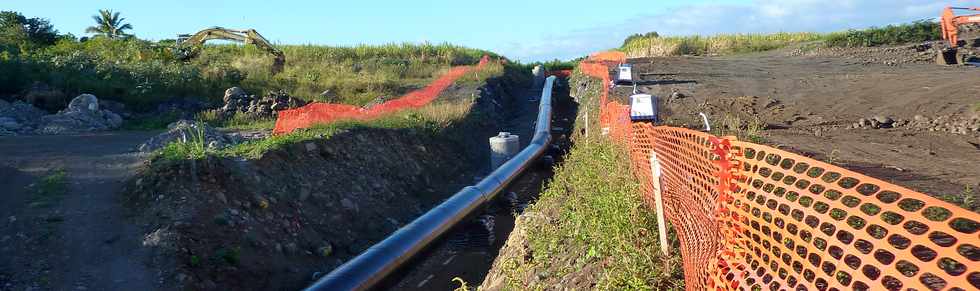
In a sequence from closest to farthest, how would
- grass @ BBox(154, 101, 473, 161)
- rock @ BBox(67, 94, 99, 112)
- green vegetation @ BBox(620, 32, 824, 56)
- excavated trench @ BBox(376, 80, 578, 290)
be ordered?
excavated trench @ BBox(376, 80, 578, 290)
grass @ BBox(154, 101, 473, 161)
rock @ BBox(67, 94, 99, 112)
green vegetation @ BBox(620, 32, 824, 56)

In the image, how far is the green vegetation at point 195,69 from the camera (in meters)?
19.6

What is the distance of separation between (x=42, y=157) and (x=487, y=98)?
14054 mm

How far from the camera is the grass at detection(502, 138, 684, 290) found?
15.5ft

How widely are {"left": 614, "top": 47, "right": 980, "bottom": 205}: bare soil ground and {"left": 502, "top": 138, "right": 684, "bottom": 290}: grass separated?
8.97 ft

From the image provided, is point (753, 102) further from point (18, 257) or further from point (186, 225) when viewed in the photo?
point (18, 257)

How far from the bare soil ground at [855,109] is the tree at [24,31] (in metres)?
25.4

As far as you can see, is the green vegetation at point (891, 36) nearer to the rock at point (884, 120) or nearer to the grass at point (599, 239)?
the rock at point (884, 120)

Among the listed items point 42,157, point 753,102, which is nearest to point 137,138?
point 42,157

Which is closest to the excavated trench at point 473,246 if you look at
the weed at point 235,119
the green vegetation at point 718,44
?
the weed at point 235,119

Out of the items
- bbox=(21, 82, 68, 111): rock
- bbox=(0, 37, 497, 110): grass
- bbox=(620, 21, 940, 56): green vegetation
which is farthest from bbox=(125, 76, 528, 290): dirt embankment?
bbox=(620, 21, 940, 56): green vegetation

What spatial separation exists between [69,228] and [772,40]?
38227 mm

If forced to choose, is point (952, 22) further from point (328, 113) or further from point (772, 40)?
point (328, 113)

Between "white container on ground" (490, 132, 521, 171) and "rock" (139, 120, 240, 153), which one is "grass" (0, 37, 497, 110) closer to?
"white container on ground" (490, 132, 521, 171)

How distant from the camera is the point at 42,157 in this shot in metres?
10.6
